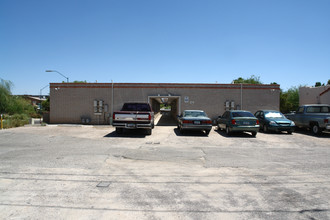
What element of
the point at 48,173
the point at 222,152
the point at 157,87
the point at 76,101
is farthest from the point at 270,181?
the point at 76,101

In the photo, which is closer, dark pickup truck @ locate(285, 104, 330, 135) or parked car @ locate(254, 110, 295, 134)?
dark pickup truck @ locate(285, 104, 330, 135)

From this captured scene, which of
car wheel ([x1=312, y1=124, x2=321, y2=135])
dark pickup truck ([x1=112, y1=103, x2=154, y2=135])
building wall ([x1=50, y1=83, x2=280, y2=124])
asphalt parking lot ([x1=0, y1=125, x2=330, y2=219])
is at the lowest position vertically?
asphalt parking lot ([x1=0, y1=125, x2=330, y2=219])

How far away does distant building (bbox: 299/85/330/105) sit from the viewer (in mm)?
23302

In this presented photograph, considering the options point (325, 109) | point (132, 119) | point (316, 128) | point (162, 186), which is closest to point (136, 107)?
point (132, 119)

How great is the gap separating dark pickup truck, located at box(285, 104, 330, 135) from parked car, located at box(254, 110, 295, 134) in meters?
1.32

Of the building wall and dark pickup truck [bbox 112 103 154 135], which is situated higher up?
the building wall

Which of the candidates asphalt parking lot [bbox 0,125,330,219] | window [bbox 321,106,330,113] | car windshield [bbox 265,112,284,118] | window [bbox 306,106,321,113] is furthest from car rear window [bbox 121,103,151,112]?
window [bbox 321,106,330,113]

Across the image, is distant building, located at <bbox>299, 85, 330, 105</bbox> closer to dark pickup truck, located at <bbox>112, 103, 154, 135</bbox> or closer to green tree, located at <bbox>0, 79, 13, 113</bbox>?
dark pickup truck, located at <bbox>112, 103, 154, 135</bbox>

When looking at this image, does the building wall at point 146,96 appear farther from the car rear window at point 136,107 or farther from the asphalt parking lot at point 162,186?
the asphalt parking lot at point 162,186

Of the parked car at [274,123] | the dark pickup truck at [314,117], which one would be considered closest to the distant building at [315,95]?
the dark pickup truck at [314,117]

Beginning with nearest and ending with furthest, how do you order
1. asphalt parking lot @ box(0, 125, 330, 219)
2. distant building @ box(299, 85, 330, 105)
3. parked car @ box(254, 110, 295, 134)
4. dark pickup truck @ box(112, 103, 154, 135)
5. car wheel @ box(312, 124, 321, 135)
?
asphalt parking lot @ box(0, 125, 330, 219) → dark pickup truck @ box(112, 103, 154, 135) → car wheel @ box(312, 124, 321, 135) → parked car @ box(254, 110, 295, 134) → distant building @ box(299, 85, 330, 105)

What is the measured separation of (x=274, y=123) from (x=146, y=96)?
10.7 metres

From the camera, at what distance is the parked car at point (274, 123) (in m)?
13.1

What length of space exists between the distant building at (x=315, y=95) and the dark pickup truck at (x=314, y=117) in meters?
11.6
